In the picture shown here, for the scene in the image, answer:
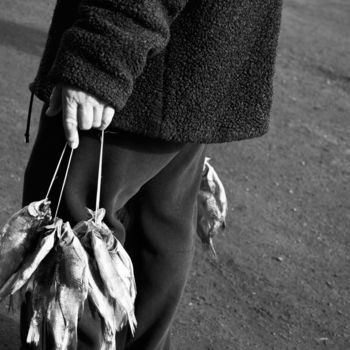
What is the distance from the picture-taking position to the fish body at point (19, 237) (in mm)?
2066

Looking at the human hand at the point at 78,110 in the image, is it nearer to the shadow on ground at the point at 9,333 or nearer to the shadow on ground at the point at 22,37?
the shadow on ground at the point at 9,333

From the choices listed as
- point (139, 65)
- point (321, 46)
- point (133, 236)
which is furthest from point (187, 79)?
point (321, 46)

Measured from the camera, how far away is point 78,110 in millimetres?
1995

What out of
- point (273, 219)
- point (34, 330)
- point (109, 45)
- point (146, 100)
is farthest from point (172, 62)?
point (273, 219)

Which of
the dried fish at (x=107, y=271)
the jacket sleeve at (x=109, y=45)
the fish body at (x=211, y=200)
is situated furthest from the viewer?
the fish body at (x=211, y=200)

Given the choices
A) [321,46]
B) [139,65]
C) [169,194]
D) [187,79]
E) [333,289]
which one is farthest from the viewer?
[321,46]

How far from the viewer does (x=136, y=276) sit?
2479mm

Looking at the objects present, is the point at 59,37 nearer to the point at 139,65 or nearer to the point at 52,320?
the point at 139,65

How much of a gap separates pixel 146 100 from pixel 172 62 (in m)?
0.12

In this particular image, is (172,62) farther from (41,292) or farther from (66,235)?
(41,292)

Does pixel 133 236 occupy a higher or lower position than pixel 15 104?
higher

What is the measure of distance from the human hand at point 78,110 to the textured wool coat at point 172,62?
3 centimetres

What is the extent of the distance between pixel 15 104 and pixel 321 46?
12.9 feet

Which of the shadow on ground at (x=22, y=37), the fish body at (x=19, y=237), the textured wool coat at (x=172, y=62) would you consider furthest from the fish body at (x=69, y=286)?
the shadow on ground at (x=22, y=37)
